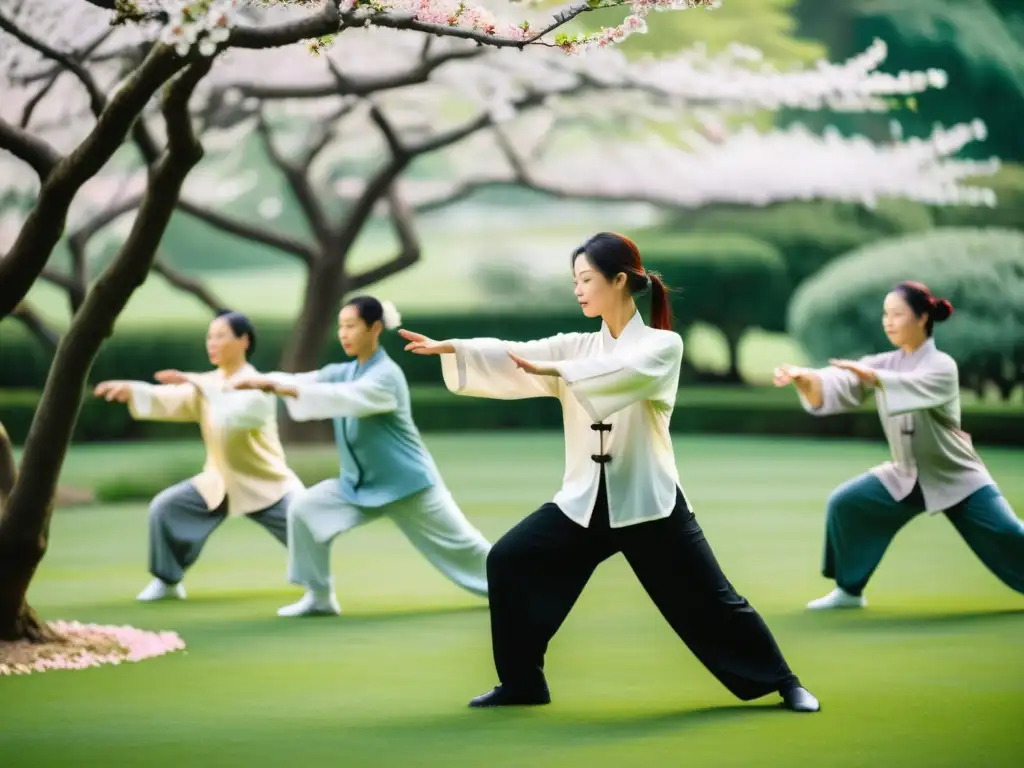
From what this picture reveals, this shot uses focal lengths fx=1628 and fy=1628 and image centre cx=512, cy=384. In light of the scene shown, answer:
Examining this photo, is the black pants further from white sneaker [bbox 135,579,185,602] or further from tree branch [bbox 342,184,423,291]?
tree branch [bbox 342,184,423,291]

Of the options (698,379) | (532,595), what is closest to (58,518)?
(532,595)

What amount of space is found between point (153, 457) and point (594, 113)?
18.9ft

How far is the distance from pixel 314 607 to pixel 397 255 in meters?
8.61

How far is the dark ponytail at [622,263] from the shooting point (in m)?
4.81

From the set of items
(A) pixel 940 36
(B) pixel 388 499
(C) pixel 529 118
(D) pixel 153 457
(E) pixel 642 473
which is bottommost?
(D) pixel 153 457

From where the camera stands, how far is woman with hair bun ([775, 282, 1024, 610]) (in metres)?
6.52

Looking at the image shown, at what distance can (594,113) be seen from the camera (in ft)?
54.7

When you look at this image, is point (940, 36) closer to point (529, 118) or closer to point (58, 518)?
point (529, 118)

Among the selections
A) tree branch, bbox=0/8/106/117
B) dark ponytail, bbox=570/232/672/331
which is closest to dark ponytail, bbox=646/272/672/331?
dark ponytail, bbox=570/232/672/331

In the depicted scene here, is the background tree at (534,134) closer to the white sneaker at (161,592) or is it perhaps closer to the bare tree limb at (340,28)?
the white sneaker at (161,592)

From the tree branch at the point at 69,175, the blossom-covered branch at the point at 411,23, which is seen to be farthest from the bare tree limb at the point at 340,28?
the tree branch at the point at 69,175

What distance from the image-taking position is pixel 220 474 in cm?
748

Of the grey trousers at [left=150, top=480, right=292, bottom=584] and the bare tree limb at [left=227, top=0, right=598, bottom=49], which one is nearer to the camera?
the bare tree limb at [left=227, top=0, right=598, bottom=49]

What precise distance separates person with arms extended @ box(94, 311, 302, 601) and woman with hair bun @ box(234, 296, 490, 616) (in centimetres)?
52
